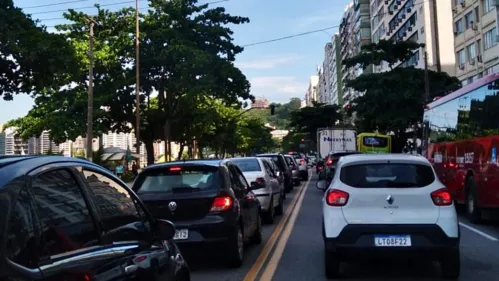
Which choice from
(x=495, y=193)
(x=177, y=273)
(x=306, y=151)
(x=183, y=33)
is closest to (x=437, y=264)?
(x=495, y=193)

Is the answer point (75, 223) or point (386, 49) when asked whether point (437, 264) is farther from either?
point (386, 49)

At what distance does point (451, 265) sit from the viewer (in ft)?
24.5

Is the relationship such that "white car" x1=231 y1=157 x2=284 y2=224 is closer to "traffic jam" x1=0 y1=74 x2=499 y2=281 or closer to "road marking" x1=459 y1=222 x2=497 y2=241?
"traffic jam" x1=0 y1=74 x2=499 y2=281

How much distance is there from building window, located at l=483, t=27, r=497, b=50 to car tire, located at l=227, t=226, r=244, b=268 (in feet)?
121

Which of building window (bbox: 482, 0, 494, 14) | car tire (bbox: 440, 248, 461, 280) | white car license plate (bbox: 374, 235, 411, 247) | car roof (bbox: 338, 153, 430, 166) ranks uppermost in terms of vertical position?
building window (bbox: 482, 0, 494, 14)

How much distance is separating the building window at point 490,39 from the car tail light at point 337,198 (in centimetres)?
3712

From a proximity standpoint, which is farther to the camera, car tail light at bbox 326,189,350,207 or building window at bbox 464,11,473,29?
building window at bbox 464,11,473,29

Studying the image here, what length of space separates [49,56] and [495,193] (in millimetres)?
15064

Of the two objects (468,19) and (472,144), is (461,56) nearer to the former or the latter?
(468,19)

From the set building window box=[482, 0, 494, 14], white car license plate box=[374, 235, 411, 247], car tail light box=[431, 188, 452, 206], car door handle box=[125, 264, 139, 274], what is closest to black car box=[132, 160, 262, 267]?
white car license plate box=[374, 235, 411, 247]

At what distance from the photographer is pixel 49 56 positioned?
2089cm

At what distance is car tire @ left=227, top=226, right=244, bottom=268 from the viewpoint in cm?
844

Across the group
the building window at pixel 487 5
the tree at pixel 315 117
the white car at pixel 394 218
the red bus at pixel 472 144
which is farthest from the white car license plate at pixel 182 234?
the tree at pixel 315 117

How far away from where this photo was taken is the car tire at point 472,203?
13.6 metres
